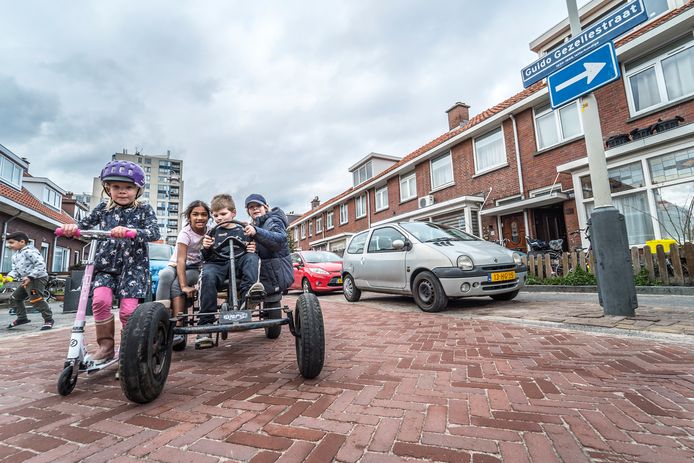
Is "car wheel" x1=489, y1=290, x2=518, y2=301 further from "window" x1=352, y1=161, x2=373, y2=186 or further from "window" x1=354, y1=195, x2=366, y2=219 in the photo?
"window" x1=352, y1=161, x2=373, y2=186

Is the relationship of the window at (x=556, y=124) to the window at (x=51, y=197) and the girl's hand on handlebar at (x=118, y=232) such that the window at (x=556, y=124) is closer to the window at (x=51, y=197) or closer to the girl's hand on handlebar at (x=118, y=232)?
the girl's hand on handlebar at (x=118, y=232)

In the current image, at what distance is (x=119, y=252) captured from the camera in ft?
8.80

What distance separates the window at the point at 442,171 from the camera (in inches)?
585

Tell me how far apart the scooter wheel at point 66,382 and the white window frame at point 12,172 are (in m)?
18.3

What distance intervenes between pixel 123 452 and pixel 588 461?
1.86 m

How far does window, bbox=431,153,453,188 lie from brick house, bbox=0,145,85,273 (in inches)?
548

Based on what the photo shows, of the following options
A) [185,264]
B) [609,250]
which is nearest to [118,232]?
[185,264]

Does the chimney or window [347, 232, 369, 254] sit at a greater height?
the chimney

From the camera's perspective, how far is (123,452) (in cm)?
141

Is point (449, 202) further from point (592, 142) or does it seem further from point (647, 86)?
point (592, 142)

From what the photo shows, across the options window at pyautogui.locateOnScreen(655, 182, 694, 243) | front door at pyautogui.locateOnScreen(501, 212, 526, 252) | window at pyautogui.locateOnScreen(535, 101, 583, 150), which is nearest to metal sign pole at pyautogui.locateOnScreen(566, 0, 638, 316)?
window at pyautogui.locateOnScreen(655, 182, 694, 243)

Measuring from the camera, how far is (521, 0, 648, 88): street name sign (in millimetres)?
4047

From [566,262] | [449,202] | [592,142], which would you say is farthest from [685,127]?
[449,202]

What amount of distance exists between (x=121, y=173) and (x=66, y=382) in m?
1.53
